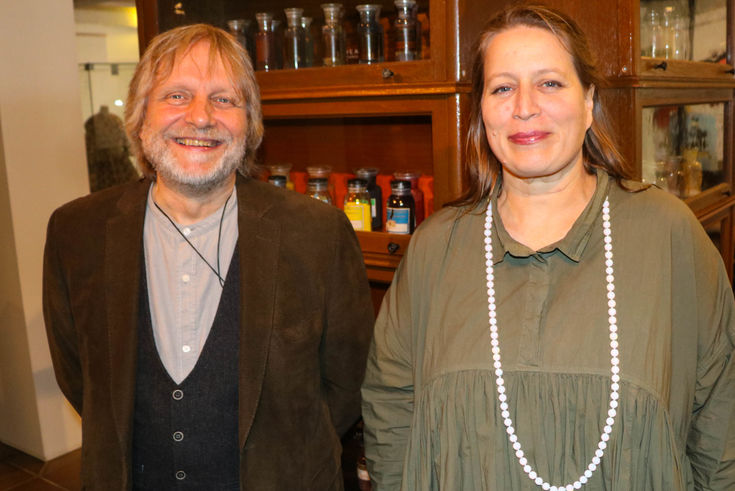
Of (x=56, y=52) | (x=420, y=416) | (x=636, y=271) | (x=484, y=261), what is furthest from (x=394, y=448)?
(x=56, y=52)

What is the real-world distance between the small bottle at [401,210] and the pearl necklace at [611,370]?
85 cm

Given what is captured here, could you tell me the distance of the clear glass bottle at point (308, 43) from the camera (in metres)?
2.38

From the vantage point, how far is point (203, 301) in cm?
166

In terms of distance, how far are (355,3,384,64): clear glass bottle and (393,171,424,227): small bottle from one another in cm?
35

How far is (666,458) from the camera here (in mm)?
1239

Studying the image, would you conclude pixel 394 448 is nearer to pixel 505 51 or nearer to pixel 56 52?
pixel 505 51

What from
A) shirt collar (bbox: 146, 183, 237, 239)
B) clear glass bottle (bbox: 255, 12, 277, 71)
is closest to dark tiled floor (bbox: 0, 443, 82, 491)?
shirt collar (bbox: 146, 183, 237, 239)

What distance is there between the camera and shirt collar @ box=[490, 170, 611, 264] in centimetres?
132

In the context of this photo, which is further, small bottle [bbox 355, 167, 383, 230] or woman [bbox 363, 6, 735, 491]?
small bottle [bbox 355, 167, 383, 230]

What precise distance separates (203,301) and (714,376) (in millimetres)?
1039

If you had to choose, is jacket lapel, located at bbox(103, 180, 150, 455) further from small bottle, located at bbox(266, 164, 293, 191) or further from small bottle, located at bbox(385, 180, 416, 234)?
small bottle, located at bbox(266, 164, 293, 191)

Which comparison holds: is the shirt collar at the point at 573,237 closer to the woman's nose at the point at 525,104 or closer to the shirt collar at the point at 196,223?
the woman's nose at the point at 525,104

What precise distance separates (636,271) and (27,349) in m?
2.68

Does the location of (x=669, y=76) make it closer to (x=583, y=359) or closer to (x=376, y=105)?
(x=376, y=105)
